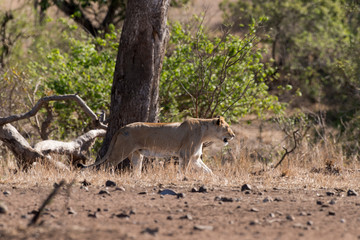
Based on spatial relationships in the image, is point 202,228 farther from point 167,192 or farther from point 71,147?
point 71,147

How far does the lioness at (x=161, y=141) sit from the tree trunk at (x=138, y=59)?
0.53 metres

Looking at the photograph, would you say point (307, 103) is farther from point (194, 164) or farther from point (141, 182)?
point (141, 182)

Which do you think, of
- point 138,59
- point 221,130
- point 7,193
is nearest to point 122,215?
point 7,193

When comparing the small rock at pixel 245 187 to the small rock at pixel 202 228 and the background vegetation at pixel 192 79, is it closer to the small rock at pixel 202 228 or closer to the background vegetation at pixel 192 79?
the small rock at pixel 202 228

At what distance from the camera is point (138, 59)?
31.6 feet

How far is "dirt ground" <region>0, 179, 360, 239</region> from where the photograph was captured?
4.80 metres

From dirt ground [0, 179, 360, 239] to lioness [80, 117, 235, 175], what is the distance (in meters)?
1.94

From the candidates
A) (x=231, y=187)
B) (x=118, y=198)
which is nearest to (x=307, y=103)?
(x=231, y=187)

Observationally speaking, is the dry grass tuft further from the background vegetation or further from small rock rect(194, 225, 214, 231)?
small rock rect(194, 225, 214, 231)

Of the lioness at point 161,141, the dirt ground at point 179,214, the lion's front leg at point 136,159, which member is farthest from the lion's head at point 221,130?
the dirt ground at point 179,214

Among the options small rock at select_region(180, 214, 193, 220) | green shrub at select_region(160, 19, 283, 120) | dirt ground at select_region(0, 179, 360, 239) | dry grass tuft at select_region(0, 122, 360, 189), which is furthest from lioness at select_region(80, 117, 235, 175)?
small rock at select_region(180, 214, 193, 220)

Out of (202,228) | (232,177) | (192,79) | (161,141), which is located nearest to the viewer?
(202,228)

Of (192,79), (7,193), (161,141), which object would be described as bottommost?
(7,193)

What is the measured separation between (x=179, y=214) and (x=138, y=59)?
454 cm
